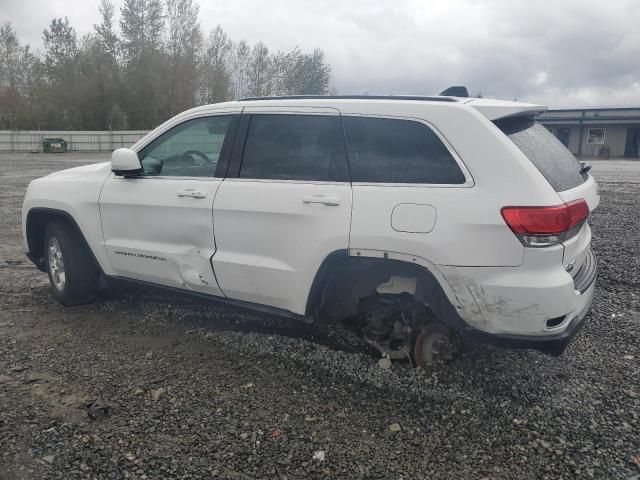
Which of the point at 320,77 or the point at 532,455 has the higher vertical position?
the point at 320,77

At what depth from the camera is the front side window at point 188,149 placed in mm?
3947

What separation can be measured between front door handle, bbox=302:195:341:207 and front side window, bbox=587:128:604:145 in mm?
44850

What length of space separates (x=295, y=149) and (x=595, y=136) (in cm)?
4481

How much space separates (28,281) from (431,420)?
467 centimetres

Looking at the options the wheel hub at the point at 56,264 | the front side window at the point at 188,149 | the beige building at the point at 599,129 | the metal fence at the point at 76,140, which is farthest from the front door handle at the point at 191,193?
the beige building at the point at 599,129

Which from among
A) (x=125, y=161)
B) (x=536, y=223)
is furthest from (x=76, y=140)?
(x=536, y=223)

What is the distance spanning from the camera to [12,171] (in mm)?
20859

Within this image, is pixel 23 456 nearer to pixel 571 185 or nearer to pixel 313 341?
pixel 313 341

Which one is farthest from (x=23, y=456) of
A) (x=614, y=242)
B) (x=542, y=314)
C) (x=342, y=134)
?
(x=614, y=242)

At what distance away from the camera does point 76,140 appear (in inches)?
1500

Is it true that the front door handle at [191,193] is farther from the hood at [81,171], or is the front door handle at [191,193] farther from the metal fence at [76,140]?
the metal fence at [76,140]

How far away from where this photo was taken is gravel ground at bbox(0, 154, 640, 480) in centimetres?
264

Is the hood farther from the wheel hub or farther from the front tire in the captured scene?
the wheel hub

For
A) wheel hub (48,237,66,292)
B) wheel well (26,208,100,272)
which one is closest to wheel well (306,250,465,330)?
wheel well (26,208,100,272)
